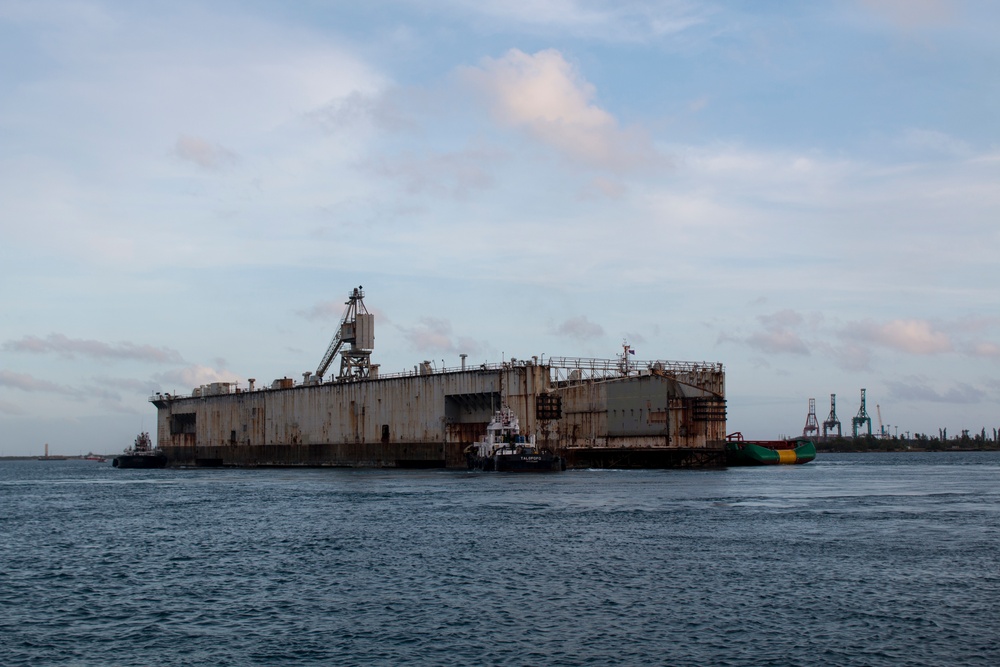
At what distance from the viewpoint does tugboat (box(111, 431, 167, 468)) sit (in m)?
126

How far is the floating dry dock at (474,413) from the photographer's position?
275 feet

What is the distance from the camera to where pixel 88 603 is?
26.2m

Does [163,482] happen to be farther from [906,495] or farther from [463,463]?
[906,495]

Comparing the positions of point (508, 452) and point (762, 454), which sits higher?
point (508, 452)

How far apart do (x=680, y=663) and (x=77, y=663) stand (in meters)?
11.7

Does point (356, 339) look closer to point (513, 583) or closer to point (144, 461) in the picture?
point (144, 461)

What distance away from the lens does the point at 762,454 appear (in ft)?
326

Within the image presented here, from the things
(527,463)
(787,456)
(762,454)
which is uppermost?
(527,463)

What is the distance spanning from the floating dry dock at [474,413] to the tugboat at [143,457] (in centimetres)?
2195

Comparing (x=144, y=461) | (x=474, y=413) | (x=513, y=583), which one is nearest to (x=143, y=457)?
(x=144, y=461)

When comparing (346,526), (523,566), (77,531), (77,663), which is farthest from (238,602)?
(77,531)

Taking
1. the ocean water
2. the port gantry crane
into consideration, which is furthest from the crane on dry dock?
the ocean water

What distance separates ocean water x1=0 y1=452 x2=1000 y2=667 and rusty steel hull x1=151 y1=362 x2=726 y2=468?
103 feet

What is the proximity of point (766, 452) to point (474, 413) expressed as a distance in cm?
3054
